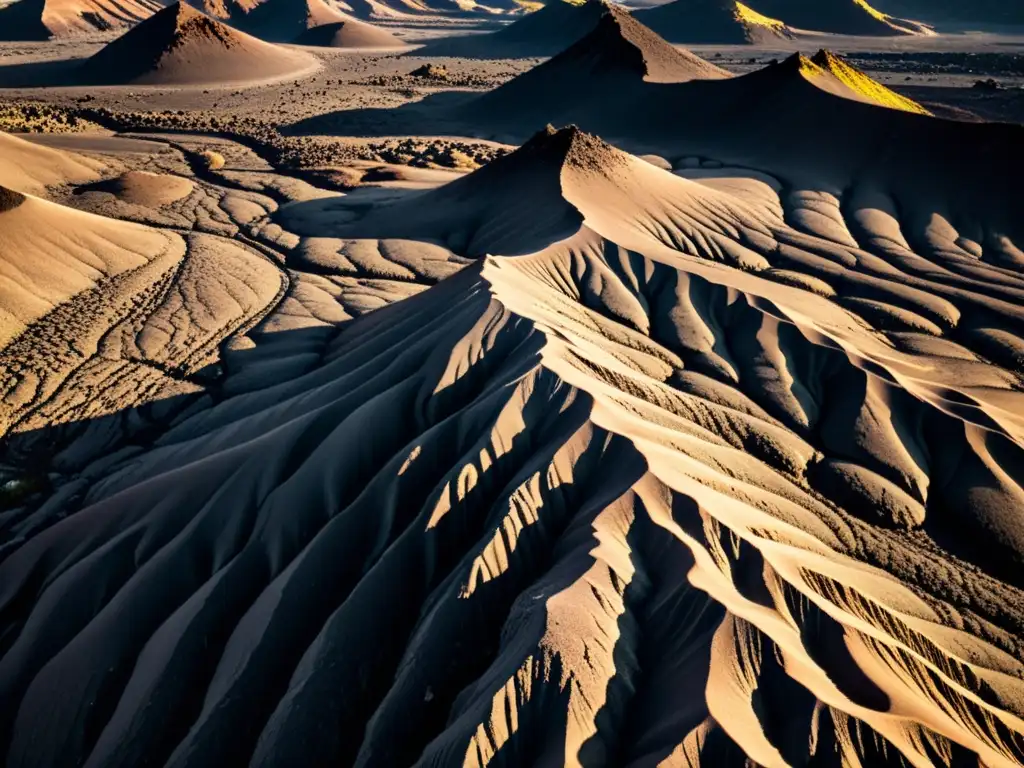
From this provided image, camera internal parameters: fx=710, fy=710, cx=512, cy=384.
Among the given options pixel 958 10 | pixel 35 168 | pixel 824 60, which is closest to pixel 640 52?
pixel 824 60

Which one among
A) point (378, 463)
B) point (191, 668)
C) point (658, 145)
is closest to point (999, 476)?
point (378, 463)

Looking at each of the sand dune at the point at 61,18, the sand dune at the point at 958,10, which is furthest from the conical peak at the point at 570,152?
the sand dune at the point at 958,10

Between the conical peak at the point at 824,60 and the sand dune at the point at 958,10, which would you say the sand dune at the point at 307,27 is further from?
the sand dune at the point at 958,10

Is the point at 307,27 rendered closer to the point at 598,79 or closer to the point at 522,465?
the point at 598,79

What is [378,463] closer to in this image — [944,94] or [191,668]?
[191,668]

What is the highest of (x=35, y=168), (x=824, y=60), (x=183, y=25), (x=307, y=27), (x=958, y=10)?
(x=824, y=60)
